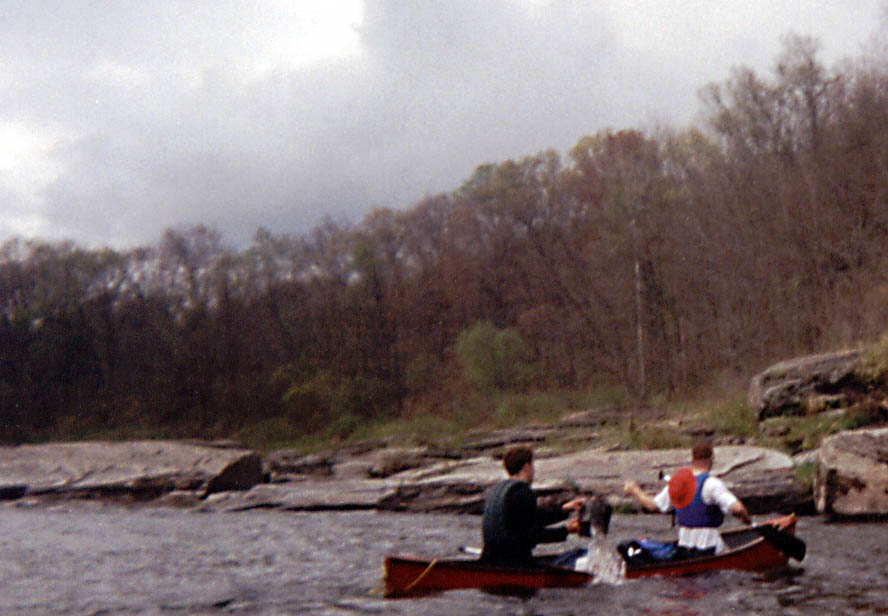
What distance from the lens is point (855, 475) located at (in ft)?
40.4

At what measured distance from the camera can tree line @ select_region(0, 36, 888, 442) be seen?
24750 millimetres

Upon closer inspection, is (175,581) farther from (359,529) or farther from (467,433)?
(467,433)

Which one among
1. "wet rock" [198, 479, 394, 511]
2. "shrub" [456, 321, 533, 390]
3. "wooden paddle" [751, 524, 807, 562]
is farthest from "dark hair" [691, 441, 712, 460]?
"shrub" [456, 321, 533, 390]

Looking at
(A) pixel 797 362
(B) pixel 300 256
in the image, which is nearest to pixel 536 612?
(A) pixel 797 362

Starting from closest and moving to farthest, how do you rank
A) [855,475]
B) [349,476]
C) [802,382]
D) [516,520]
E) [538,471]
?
[516,520] < [855,475] < [538,471] < [802,382] < [349,476]

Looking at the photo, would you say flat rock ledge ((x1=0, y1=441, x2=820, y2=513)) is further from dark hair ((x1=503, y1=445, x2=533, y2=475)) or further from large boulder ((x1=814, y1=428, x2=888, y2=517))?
dark hair ((x1=503, y1=445, x2=533, y2=475))

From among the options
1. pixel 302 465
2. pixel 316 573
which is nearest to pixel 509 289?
pixel 302 465

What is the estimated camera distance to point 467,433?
2825 centimetres

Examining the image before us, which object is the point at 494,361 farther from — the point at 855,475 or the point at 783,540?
the point at 783,540

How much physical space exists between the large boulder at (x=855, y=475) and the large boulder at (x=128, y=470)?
40.1ft

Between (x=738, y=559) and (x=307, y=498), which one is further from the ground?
(x=738, y=559)

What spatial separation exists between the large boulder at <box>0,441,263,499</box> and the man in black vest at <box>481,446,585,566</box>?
501 inches

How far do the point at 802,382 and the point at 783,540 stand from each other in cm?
958

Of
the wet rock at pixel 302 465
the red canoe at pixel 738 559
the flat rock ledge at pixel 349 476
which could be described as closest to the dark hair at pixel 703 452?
the red canoe at pixel 738 559
